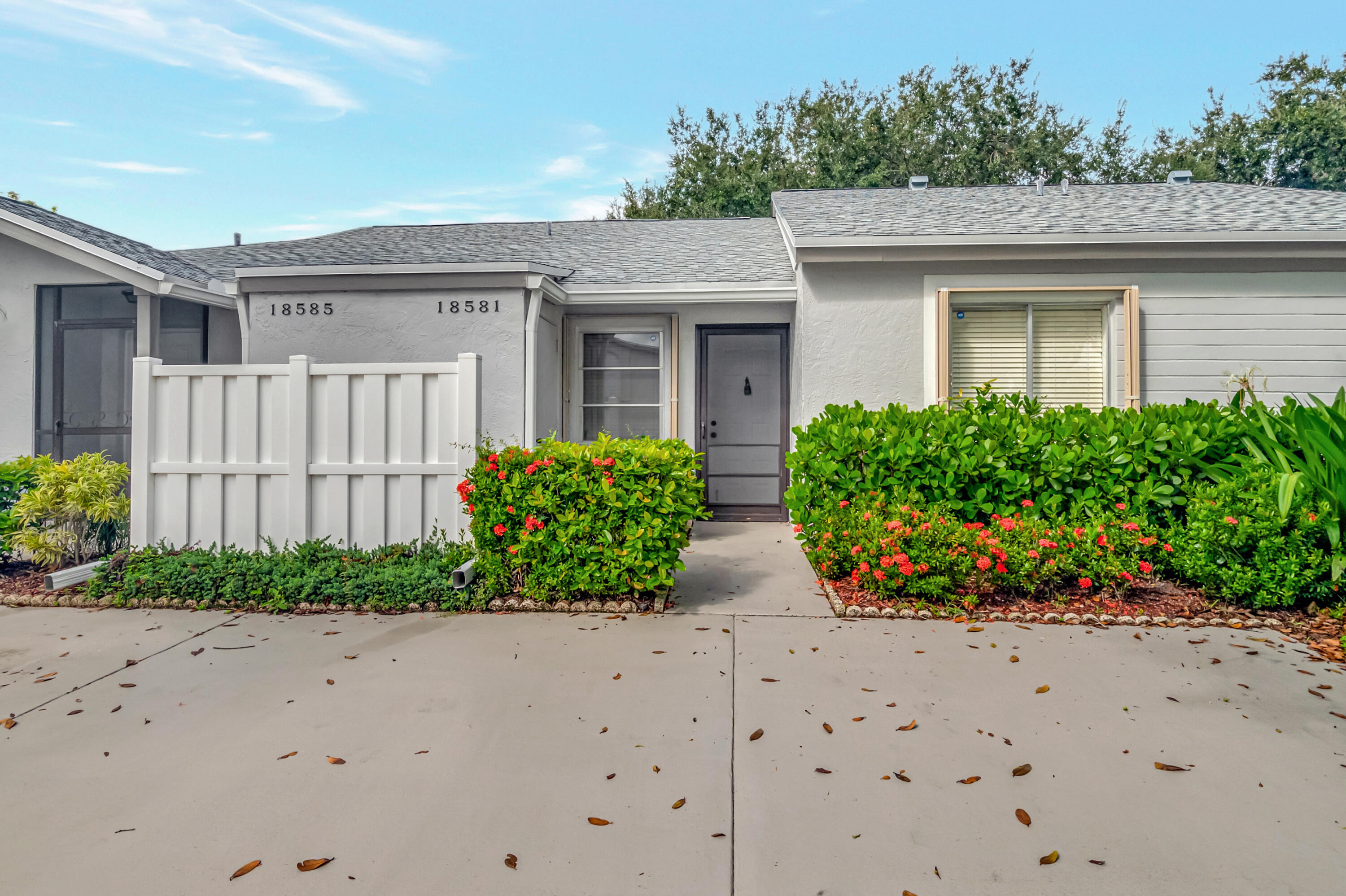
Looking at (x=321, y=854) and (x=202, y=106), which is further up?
(x=202, y=106)

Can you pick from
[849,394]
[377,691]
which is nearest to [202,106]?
[849,394]

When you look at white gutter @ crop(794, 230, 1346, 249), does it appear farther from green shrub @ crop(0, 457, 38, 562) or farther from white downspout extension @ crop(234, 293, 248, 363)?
green shrub @ crop(0, 457, 38, 562)

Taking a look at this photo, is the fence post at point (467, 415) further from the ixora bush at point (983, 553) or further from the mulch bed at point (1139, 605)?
the mulch bed at point (1139, 605)

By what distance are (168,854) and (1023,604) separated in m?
4.58

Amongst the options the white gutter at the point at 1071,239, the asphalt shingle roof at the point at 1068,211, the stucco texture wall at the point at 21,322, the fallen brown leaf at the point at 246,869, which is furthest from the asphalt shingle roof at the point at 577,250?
the fallen brown leaf at the point at 246,869

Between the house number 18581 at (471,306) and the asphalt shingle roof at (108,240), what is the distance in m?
2.79

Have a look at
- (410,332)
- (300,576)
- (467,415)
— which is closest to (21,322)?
(410,332)

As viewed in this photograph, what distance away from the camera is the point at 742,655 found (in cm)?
380

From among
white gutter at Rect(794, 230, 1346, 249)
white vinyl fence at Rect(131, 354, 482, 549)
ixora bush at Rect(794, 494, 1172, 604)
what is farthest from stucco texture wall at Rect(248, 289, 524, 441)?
ixora bush at Rect(794, 494, 1172, 604)

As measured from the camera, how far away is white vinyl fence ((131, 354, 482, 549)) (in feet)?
16.6

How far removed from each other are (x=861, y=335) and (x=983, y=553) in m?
3.05

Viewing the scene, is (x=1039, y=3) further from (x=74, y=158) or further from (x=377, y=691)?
(x=74, y=158)

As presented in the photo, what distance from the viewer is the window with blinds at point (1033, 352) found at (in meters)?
6.87

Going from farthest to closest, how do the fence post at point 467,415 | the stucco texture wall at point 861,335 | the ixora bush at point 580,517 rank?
the stucco texture wall at point 861,335
the fence post at point 467,415
the ixora bush at point 580,517
